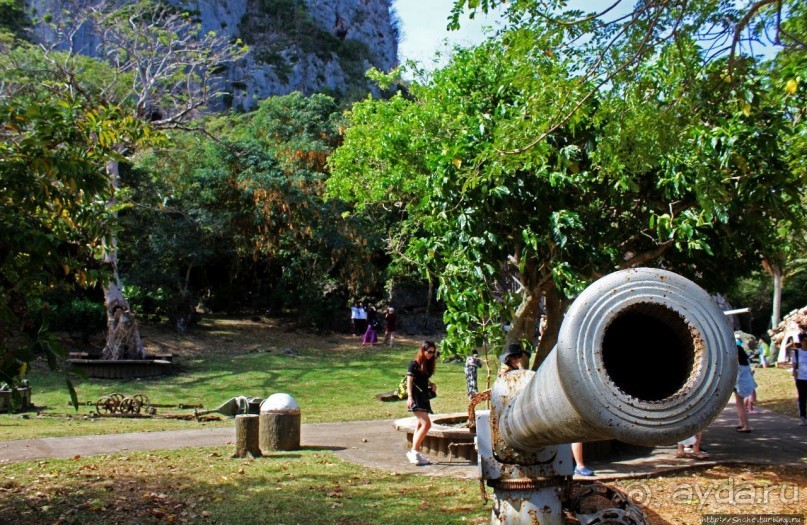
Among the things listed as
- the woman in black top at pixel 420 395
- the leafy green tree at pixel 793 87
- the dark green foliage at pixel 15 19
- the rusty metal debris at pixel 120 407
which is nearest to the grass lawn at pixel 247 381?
the rusty metal debris at pixel 120 407

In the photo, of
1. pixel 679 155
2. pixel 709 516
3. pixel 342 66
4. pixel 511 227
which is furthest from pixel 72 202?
pixel 342 66

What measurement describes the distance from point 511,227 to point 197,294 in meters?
25.3

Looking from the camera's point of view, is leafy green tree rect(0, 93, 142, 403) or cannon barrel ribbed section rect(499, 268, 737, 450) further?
leafy green tree rect(0, 93, 142, 403)

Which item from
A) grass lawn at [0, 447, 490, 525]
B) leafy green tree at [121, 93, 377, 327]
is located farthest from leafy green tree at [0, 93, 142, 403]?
leafy green tree at [121, 93, 377, 327]

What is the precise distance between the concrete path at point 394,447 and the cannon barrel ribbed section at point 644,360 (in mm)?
5527

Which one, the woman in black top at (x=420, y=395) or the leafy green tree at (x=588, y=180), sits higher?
the leafy green tree at (x=588, y=180)

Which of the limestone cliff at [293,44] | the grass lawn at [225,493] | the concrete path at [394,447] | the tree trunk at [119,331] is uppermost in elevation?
the limestone cliff at [293,44]

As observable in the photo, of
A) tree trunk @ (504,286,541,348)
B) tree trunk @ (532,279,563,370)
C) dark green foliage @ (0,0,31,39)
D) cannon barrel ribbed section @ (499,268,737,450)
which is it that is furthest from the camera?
dark green foliage @ (0,0,31,39)

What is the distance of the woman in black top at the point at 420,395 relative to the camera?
28.9ft

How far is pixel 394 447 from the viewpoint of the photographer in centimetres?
1015

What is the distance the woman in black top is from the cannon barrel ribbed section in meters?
6.04

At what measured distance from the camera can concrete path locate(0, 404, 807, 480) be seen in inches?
342

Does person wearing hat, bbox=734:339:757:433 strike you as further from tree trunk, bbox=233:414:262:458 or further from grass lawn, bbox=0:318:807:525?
tree trunk, bbox=233:414:262:458

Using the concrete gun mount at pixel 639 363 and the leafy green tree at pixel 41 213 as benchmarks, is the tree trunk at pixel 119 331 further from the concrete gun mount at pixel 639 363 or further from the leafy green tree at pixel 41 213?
the concrete gun mount at pixel 639 363
